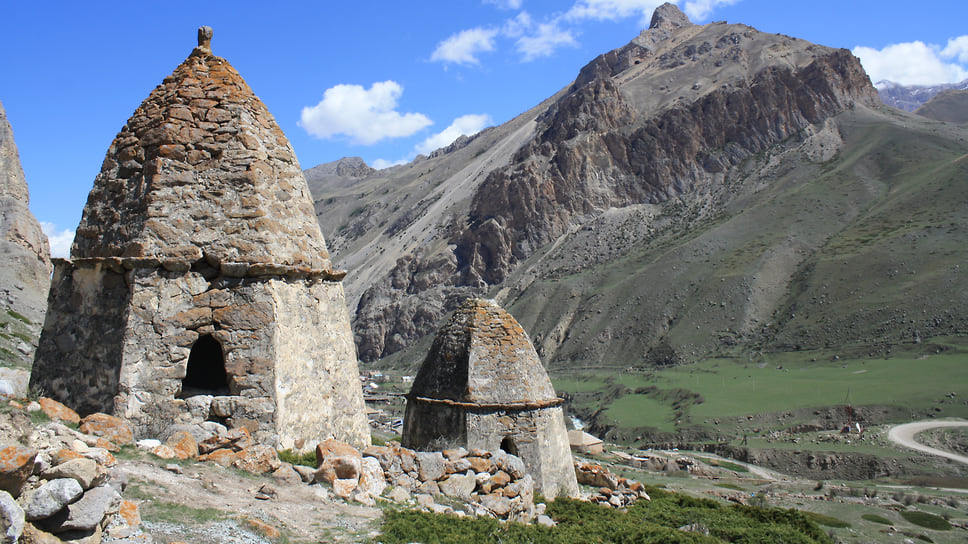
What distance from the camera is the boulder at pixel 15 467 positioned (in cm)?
395

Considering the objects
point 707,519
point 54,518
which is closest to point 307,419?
point 54,518

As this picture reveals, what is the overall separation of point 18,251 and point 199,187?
3936 cm

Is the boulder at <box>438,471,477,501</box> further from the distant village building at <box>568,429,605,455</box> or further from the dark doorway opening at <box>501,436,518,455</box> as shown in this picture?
the distant village building at <box>568,429,605,455</box>

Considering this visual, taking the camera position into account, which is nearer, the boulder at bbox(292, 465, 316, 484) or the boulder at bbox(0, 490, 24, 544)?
the boulder at bbox(0, 490, 24, 544)

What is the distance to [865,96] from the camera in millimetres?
135375

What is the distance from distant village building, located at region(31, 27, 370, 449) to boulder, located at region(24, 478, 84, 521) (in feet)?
10.4

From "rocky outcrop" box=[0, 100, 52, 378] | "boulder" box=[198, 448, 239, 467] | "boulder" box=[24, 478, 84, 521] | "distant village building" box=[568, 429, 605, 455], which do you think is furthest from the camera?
"distant village building" box=[568, 429, 605, 455]

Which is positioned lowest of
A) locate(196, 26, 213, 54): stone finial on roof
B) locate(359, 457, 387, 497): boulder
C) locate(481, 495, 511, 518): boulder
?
locate(481, 495, 511, 518): boulder

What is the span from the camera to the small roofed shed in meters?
13.3

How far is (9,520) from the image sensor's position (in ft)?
12.4

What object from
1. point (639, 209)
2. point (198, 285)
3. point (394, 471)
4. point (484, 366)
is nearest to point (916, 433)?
point (484, 366)

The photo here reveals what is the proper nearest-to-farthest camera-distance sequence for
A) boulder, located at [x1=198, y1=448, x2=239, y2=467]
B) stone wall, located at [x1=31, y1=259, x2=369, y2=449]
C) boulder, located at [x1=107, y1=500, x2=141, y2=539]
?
boulder, located at [x1=107, y1=500, x2=141, y2=539], boulder, located at [x1=198, y1=448, x2=239, y2=467], stone wall, located at [x1=31, y1=259, x2=369, y2=449]

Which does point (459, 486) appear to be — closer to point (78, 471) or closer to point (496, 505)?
point (496, 505)

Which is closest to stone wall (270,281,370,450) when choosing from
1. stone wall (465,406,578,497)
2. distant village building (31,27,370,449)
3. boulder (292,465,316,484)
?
distant village building (31,27,370,449)
